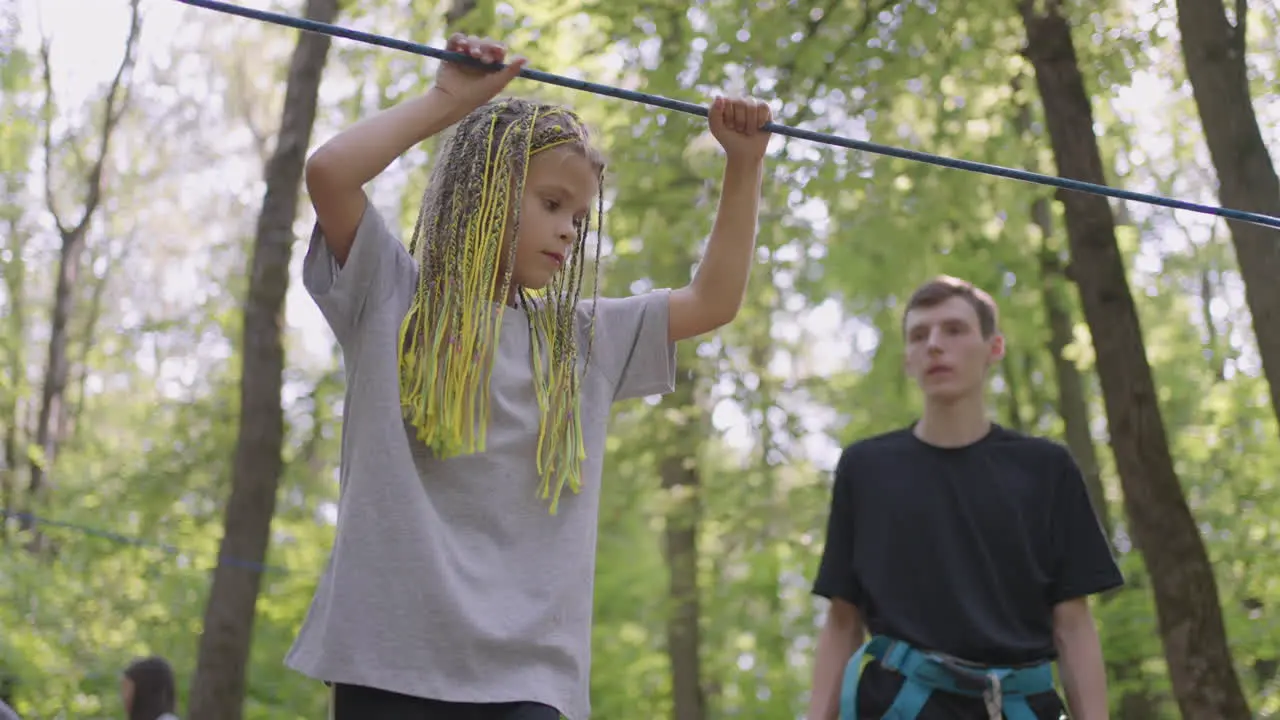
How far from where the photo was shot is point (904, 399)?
10.3 m

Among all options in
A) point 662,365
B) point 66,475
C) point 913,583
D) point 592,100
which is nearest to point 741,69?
point 592,100

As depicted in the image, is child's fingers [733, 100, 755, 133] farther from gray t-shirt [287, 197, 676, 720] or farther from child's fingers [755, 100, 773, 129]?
gray t-shirt [287, 197, 676, 720]

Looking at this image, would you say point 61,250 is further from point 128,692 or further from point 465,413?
point 465,413

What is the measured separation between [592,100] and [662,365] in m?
7.27

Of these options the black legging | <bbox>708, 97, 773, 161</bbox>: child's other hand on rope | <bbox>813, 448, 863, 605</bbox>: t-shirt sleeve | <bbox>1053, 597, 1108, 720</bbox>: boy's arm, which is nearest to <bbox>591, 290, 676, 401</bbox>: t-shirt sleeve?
<bbox>708, 97, 773, 161</bbox>: child's other hand on rope

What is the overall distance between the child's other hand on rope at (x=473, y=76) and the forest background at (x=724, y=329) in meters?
3.30

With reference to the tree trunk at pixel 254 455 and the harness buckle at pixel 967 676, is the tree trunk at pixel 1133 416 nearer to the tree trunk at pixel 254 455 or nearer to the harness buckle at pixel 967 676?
the harness buckle at pixel 967 676

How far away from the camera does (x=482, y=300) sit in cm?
212

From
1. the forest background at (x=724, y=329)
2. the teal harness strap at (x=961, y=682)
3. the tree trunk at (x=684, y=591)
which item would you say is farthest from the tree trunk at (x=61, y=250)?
the teal harness strap at (x=961, y=682)

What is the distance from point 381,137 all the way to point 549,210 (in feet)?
0.98

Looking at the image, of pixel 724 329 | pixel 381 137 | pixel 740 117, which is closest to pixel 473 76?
pixel 381 137

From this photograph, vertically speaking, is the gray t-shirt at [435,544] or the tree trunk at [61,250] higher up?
the tree trunk at [61,250]

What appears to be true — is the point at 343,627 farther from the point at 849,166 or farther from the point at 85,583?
the point at 85,583

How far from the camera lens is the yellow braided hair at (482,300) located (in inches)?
80.7
